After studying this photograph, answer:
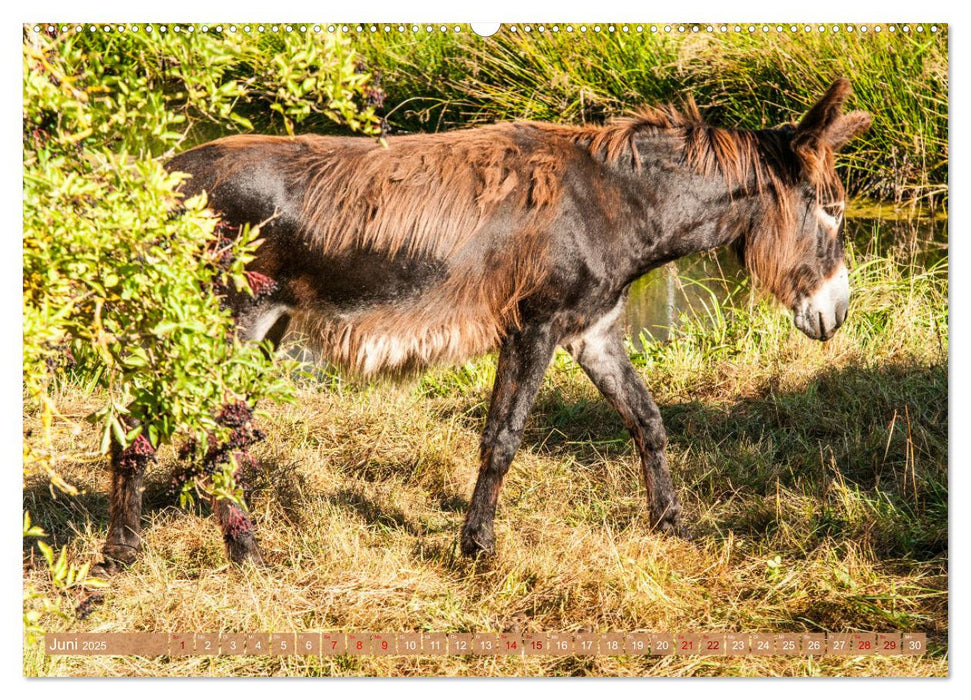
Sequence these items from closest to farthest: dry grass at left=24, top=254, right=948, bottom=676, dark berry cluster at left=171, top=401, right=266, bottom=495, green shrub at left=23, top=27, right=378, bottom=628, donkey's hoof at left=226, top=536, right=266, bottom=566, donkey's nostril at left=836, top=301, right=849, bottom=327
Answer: green shrub at left=23, top=27, right=378, bottom=628 → dark berry cluster at left=171, top=401, right=266, bottom=495 → dry grass at left=24, top=254, right=948, bottom=676 → donkey's hoof at left=226, top=536, right=266, bottom=566 → donkey's nostril at left=836, top=301, right=849, bottom=327

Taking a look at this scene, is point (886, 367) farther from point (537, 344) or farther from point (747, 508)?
point (537, 344)

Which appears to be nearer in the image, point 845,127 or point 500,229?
point 500,229

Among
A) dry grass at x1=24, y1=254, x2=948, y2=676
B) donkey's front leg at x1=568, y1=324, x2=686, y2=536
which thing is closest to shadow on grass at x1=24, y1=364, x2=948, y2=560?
dry grass at x1=24, y1=254, x2=948, y2=676

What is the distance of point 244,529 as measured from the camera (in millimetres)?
3957

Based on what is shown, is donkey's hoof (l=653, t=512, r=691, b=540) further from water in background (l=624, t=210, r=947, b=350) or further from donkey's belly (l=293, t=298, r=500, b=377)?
water in background (l=624, t=210, r=947, b=350)

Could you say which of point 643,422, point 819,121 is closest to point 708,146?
point 819,121

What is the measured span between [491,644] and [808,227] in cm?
207

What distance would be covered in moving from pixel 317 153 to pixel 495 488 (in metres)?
1.45

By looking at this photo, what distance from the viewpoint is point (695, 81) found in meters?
5.17

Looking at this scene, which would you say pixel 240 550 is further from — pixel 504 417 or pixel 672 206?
pixel 672 206

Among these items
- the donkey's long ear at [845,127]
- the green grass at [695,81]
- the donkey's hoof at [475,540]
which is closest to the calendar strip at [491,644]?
the donkey's hoof at [475,540]

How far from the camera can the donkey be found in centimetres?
385

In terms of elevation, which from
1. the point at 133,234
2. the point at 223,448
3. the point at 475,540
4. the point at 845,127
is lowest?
the point at 475,540

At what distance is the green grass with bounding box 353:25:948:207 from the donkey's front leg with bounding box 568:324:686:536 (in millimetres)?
1343
